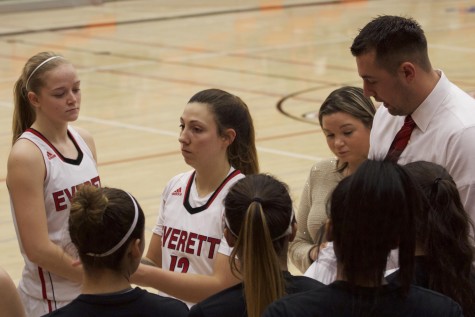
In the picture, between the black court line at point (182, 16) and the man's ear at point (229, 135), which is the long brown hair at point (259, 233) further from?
the black court line at point (182, 16)

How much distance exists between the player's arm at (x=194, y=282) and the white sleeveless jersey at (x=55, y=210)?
547 mm

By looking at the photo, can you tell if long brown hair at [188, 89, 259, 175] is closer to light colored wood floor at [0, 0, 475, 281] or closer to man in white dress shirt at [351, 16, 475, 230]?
man in white dress shirt at [351, 16, 475, 230]

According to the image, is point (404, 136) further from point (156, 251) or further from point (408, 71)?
point (156, 251)

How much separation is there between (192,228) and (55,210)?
0.57 m

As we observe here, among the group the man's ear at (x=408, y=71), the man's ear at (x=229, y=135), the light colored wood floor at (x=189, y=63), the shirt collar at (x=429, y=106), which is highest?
the man's ear at (x=408, y=71)

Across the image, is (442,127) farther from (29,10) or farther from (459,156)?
(29,10)

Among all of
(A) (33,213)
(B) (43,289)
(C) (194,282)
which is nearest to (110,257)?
(C) (194,282)

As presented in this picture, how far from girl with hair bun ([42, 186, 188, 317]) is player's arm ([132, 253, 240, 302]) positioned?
58cm

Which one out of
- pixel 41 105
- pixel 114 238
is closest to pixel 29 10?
pixel 41 105

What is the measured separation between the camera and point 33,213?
3.71 m

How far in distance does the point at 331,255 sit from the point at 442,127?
55 cm

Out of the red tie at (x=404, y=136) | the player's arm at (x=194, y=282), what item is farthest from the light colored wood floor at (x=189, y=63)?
the red tie at (x=404, y=136)

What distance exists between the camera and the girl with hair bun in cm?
269

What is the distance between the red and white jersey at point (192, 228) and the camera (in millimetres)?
3605
